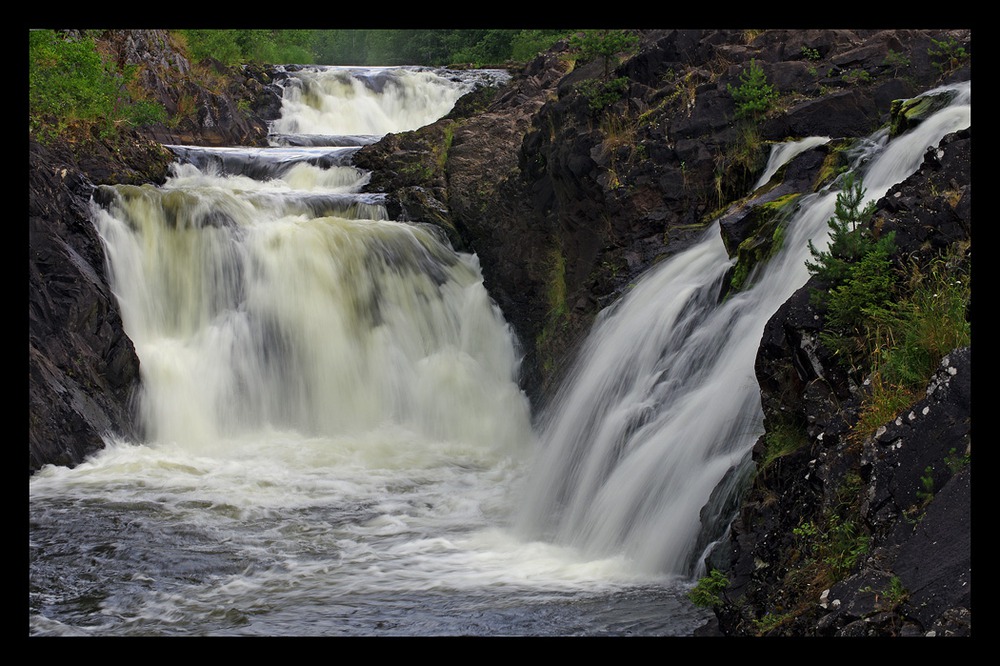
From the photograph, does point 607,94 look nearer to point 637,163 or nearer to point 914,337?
point 637,163

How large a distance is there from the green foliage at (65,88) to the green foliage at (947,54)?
11263mm

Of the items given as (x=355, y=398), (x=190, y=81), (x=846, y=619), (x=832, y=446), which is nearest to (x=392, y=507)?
(x=355, y=398)

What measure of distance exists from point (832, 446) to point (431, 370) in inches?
341

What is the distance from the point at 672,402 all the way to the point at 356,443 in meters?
5.19

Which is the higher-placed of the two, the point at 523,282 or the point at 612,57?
the point at 612,57

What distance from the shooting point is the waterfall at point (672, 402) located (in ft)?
23.2

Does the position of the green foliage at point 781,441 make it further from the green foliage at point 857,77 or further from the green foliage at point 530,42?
the green foliage at point 530,42

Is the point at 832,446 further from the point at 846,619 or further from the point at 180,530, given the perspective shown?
the point at 180,530

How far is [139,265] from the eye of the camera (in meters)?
13.2

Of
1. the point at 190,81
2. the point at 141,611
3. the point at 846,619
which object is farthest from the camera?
the point at 190,81

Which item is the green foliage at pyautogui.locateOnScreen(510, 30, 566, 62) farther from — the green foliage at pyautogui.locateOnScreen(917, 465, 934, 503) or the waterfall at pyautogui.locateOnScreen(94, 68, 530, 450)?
the green foliage at pyautogui.locateOnScreen(917, 465, 934, 503)

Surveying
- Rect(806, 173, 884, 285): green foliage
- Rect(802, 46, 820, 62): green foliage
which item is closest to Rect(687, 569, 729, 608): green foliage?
Rect(806, 173, 884, 285): green foliage

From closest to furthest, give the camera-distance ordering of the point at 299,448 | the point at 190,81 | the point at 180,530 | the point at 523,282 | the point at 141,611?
the point at 141,611 → the point at 180,530 → the point at 299,448 → the point at 523,282 → the point at 190,81

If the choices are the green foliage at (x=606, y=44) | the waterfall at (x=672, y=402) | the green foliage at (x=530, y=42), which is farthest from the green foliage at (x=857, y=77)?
the green foliage at (x=530, y=42)
